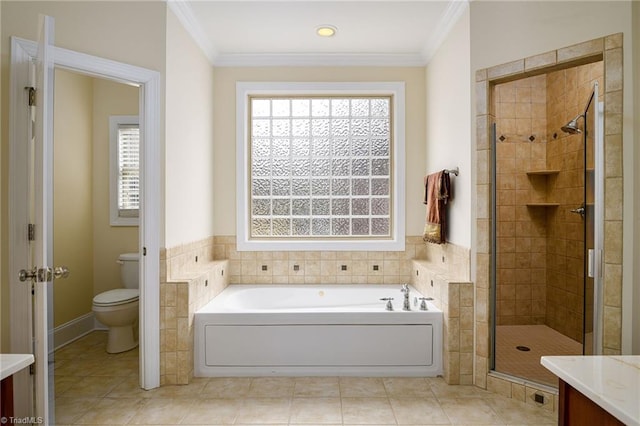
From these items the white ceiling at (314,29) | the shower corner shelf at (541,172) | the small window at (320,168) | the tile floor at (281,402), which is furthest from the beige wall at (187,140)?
the shower corner shelf at (541,172)

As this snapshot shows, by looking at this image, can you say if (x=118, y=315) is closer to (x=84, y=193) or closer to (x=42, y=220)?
(x=84, y=193)

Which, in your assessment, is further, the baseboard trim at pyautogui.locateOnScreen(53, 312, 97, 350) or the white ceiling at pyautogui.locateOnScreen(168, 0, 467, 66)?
the baseboard trim at pyautogui.locateOnScreen(53, 312, 97, 350)

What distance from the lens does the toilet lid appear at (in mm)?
2971

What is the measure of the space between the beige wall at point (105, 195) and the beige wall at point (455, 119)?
2.83 m

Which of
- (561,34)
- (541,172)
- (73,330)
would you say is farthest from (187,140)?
(541,172)

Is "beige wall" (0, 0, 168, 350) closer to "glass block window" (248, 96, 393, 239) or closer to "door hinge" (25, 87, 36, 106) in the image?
"door hinge" (25, 87, 36, 106)

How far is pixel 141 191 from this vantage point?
94.4 inches

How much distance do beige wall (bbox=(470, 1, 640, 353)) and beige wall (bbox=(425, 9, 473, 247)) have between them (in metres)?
0.13

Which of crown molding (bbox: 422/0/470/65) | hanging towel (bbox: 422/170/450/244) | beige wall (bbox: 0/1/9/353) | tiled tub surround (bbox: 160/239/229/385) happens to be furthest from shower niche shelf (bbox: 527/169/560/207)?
beige wall (bbox: 0/1/9/353)

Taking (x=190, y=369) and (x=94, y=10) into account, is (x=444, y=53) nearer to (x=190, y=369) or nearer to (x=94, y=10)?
Result: (x=94, y=10)

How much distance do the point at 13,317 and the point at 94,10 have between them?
1.76m

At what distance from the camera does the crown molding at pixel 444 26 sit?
101 inches

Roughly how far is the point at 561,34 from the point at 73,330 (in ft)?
14.3

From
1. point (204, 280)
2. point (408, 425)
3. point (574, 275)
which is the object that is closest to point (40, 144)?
point (204, 280)
